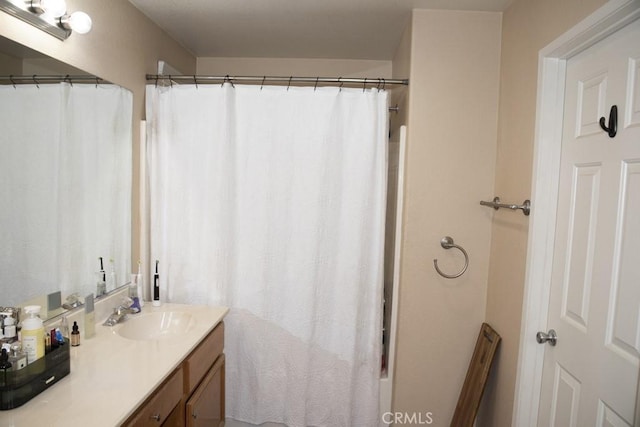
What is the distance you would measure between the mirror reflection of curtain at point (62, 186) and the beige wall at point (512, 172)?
1.97 metres

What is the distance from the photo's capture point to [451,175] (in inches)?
75.9

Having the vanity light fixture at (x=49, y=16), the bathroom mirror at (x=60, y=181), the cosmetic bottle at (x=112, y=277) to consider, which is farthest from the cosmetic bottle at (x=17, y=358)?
the vanity light fixture at (x=49, y=16)

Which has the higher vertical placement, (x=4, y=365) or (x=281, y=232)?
(x=281, y=232)

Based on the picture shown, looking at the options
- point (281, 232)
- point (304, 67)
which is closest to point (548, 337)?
point (281, 232)

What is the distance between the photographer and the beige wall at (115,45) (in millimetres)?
1374

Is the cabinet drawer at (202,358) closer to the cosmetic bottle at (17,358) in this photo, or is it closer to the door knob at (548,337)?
the cosmetic bottle at (17,358)

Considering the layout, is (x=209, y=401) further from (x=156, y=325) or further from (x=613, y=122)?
(x=613, y=122)

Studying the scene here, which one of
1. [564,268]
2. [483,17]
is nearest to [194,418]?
[564,268]

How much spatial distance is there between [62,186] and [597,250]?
2.10m

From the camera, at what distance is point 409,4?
6.04ft

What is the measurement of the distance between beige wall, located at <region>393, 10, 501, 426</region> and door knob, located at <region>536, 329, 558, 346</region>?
0.44 m

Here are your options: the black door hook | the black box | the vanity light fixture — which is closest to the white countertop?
the black box

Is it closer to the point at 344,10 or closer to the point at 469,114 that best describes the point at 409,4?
the point at 344,10

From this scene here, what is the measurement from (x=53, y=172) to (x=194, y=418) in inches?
46.9
